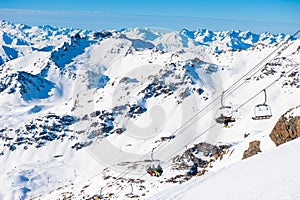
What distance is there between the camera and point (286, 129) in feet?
139

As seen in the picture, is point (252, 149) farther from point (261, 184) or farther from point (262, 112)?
point (261, 184)

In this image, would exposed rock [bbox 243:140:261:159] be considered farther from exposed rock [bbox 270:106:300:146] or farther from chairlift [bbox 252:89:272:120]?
chairlift [bbox 252:89:272:120]

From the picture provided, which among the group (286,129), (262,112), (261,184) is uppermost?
(286,129)

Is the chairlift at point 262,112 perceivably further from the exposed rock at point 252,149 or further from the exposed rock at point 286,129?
the exposed rock at point 252,149

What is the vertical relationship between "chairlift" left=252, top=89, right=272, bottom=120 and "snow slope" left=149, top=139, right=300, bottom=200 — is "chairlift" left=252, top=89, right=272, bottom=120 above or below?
above

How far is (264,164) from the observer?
940 inches

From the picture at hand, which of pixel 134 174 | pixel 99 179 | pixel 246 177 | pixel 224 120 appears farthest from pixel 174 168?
pixel 246 177

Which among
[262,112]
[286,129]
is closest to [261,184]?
[262,112]

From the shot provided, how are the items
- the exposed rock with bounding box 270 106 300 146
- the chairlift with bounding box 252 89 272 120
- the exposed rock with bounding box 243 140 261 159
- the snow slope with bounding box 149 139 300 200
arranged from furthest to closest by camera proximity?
the exposed rock with bounding box 243 140 261 159 → the exposed rock with bounding box 270 106 300 146 → the chairlift with bounding box 252 89 272 120 → the snow slope with bounding box 149 139 300 200

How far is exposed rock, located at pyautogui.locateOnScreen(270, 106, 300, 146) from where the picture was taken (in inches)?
1625

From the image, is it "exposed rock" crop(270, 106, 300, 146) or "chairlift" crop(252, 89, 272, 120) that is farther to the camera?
"exposed rock" crop(270, 106, 300, 146)

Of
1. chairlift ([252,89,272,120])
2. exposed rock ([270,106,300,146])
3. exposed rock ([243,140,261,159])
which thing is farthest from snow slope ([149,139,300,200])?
exposed rock ([243,140,261,159])

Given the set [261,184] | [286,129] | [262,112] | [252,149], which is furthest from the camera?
[252,149]

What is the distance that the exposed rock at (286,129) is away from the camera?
135 ft
